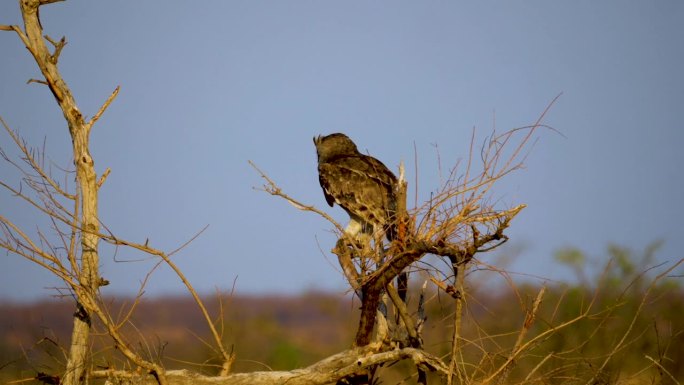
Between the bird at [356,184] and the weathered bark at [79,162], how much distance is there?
220cm

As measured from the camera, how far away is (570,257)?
70.4ft

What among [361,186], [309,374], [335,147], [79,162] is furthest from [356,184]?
[79,162]

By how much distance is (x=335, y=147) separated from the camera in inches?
322

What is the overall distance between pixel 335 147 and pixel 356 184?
1.01 meters

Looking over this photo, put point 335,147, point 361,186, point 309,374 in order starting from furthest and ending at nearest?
point 335,147 < point 361,186 < point 309,374

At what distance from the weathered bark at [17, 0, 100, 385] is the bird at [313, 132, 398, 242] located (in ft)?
7.21

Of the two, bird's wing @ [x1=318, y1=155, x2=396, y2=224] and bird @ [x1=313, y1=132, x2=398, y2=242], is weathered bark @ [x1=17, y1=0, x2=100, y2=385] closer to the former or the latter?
bird @ [x1=313, y1=132, x2=398, y2=242]

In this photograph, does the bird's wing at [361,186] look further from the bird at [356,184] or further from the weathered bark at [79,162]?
the weathered bark at [79,162]

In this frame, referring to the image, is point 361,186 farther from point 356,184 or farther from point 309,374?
point 309,374

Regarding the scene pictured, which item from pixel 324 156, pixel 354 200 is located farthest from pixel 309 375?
pixel 324 156

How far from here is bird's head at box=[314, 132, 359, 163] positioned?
814 cm

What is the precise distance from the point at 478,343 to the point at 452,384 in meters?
0.37

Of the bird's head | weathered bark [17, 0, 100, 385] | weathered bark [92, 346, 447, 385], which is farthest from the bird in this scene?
weathered bark [17, 0, 100, 385]

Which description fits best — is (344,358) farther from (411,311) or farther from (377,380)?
(411,311)
